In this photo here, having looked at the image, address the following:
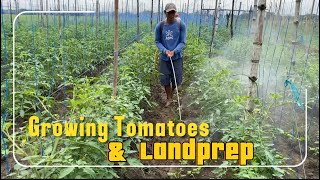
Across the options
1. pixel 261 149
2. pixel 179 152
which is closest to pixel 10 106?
pixel 179 152

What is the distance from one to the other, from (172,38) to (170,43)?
69 mm

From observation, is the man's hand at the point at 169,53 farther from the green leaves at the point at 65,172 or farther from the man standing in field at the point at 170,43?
the green leaves at the point at 65,172

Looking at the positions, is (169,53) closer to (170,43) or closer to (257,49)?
(170,43)

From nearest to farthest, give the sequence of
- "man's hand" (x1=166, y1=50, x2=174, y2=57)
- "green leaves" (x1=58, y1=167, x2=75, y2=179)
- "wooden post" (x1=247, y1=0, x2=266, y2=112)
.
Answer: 1. "green leaves" (x1=58, y1=167, x2=75, y2=179)
2. "wooden post" (x1=247, y1=0, x2=266, y2=112)
3. "man's hand" (x1=166, y1=50, x2=174, y2=57)

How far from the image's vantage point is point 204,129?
289 cm

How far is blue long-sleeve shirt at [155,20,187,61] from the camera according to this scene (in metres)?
4.06

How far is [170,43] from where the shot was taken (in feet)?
13.5

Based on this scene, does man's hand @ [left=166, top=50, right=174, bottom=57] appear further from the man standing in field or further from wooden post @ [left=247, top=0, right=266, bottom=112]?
wooden post @ [left=247, top=0, right=266, bottom=112]

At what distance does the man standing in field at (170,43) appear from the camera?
405 centimetres

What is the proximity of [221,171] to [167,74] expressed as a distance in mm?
2054

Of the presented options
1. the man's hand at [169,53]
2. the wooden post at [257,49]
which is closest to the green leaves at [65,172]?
the wooden post at [257,49]

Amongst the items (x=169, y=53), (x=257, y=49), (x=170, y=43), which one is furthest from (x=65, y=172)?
(x=170, y=43)

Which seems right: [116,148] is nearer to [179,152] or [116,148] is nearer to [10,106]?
[179,152]

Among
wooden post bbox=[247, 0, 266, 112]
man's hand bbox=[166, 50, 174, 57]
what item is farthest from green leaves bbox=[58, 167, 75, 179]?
man's hand bbox=[166, 50, 174, 57]
